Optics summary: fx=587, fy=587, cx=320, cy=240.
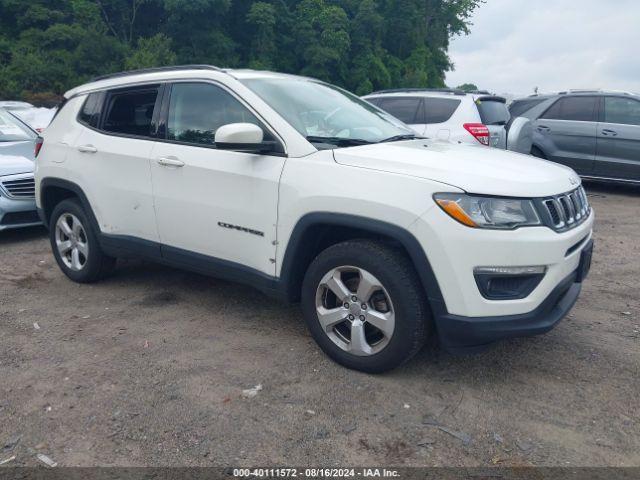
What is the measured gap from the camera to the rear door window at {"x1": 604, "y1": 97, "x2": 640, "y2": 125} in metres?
9.28

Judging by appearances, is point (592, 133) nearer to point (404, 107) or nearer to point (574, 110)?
point (574, 110)

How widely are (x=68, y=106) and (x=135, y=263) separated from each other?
157 centimetres

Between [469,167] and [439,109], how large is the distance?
5890 millimetres

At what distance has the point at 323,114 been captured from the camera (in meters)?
3.96

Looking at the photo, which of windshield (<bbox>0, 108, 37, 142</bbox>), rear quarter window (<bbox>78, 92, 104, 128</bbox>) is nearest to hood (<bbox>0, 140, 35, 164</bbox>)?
windshield (<bbox>0, 108, 37, 142</bbox>)

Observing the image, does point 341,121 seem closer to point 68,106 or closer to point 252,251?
point 252,251

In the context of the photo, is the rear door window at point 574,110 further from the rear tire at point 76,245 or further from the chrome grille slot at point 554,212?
the rear tire at point 76,245

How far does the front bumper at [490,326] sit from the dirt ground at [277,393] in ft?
1.13

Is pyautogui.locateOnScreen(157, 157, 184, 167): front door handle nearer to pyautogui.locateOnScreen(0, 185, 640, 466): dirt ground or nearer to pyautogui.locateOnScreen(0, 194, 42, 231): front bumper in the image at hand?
pyautogui.locateOnScreen(0, 185, 640, 466): dirt ground

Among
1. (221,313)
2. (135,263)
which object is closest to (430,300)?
(221,313)

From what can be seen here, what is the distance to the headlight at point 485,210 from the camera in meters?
2.92

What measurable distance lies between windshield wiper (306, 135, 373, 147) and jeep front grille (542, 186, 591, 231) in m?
1.22

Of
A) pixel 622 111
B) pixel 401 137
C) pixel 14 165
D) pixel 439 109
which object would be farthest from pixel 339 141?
pixel 622 111

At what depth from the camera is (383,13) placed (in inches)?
2258
